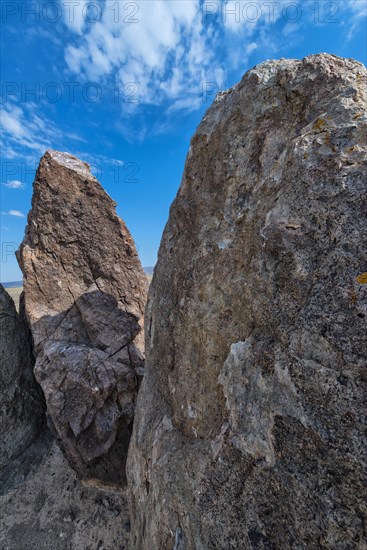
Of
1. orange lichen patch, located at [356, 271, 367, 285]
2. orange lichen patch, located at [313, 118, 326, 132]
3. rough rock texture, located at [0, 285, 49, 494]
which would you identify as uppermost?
orange lichen patch, located at [313, 118, 326, 132]

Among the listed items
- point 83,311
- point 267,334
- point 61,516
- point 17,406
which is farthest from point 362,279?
point 17,406

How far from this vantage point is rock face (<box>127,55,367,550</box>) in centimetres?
293

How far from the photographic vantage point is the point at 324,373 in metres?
3.00

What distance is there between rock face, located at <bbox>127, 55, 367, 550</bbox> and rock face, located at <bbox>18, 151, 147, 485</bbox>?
2103mm

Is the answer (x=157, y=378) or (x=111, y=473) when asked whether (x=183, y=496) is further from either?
(x=111, y=473)

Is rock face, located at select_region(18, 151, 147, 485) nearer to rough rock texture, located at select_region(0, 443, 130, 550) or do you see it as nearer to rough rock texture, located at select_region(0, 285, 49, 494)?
rough rock texture, located at select_region(0, 443, 130, 550)

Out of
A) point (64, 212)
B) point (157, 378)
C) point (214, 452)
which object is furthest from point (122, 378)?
point (64, 212)

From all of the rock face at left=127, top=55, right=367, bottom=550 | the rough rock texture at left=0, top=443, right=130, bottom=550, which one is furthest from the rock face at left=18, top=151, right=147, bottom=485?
the rock face at left=127, top=55, right=367, bottom=550

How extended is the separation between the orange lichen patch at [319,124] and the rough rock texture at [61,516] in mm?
8426

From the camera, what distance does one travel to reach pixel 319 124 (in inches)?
156

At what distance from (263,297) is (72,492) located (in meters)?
7.45

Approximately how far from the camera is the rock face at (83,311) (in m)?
7.55

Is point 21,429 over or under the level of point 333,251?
under

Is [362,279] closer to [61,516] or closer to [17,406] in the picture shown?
[61,516]
